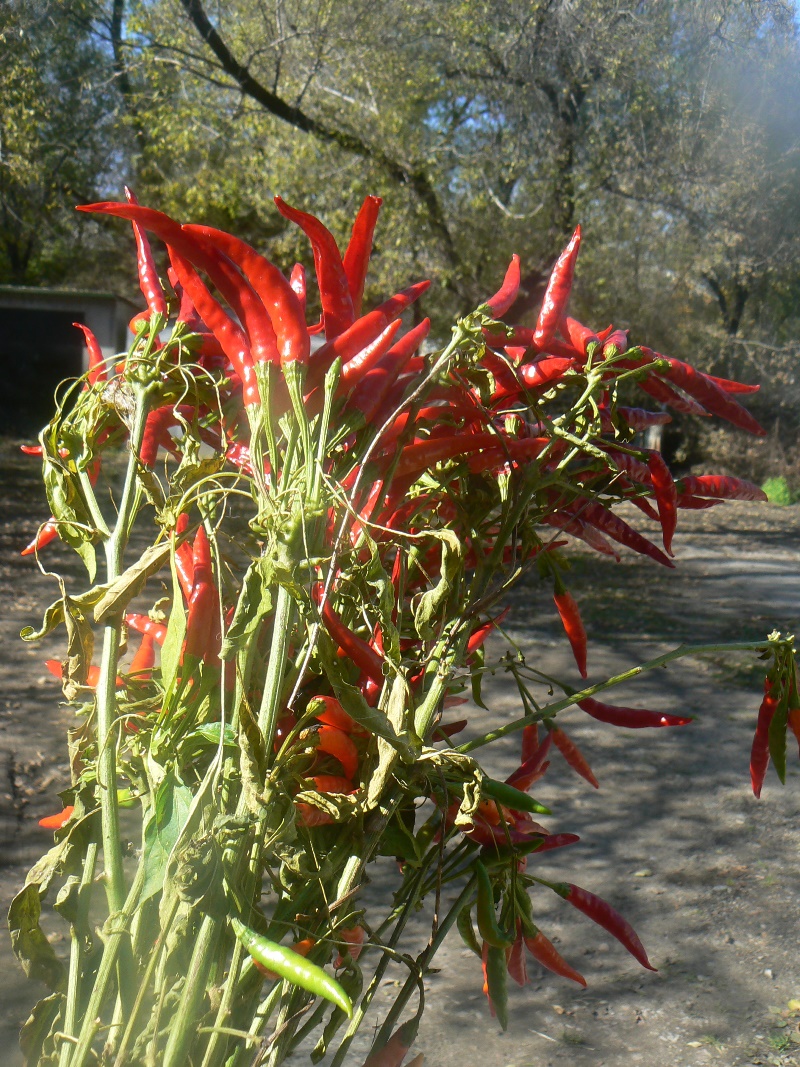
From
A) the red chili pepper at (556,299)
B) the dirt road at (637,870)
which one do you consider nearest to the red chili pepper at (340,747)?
the red chili pepper at (556,299)

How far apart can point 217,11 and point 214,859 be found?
10689 mm

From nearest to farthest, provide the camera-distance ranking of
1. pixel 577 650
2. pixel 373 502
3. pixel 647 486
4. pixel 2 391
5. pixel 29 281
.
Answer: pixel 373 502, pixel 647 486, pixel 577 650, pixel 2 391, pixel 29 281

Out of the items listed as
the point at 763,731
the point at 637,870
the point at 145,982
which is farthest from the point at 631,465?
the point at 637,870

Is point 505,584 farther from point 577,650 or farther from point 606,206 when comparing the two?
point 606,206

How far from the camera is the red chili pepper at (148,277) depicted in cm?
115

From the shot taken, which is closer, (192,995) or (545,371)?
(192,995)

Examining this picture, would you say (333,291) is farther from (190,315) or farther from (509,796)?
(509,796)

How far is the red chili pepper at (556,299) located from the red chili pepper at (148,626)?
60cm

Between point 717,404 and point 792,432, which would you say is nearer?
point 717,404

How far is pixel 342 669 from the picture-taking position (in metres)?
1.08

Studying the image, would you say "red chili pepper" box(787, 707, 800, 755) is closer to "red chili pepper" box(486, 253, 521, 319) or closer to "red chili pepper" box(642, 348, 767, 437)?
"red chili pepper" box(642, 348, 767, 437)

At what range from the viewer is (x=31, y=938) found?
1042 millimetres

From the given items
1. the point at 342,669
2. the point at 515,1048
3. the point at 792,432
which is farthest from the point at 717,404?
the point at 792,432

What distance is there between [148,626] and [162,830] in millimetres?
416
